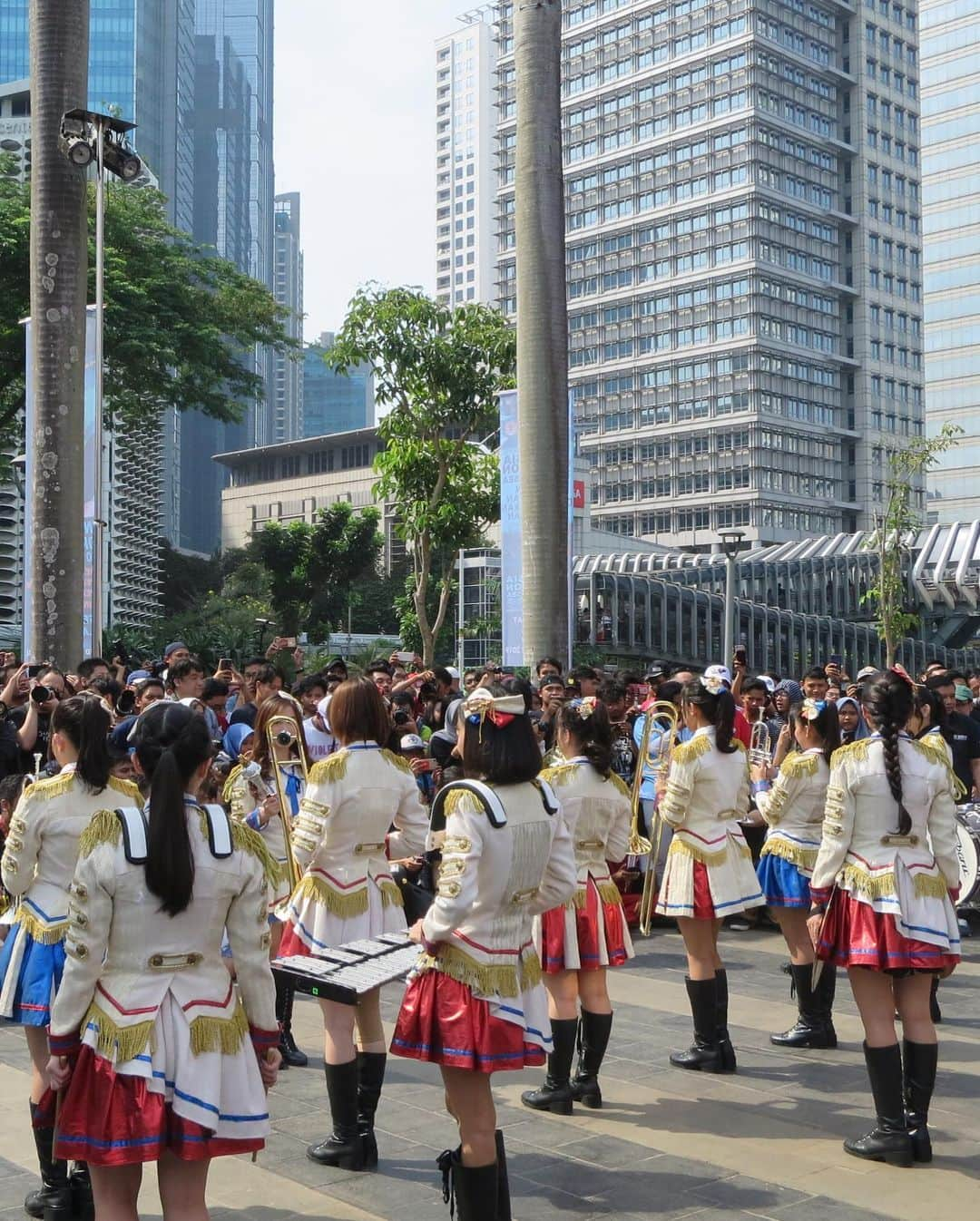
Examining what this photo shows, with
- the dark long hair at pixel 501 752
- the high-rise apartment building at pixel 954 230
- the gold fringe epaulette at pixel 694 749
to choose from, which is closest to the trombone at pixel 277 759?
the gold fringe epaulette at pixel 694 749

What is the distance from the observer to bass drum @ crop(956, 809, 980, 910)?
1016 cm

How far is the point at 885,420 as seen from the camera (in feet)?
357

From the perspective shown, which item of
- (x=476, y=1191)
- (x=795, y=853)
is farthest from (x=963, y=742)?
(x=476, y=1191)

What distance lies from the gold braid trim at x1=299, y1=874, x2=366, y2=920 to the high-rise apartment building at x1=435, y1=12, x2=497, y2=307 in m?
168

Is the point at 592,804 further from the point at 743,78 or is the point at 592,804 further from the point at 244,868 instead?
the point at 743,78

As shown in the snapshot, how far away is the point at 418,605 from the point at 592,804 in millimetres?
15203

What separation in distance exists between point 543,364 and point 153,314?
1224 cm

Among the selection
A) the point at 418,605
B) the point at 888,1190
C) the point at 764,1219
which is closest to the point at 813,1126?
the point at 888,1190

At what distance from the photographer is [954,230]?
83.0 m

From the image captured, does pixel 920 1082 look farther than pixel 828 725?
No

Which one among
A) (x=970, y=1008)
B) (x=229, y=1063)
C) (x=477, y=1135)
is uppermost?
(x=229, y=1063)

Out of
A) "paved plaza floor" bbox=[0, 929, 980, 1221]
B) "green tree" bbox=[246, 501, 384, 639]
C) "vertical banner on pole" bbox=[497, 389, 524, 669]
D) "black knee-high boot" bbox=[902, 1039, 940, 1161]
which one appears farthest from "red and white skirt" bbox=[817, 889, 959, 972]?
"green tree" bbox=[246, 501, 384, 639]

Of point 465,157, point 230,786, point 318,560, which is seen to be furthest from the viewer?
point 465,157

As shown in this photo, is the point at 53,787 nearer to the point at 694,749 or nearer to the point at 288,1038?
the point at 288,1038
